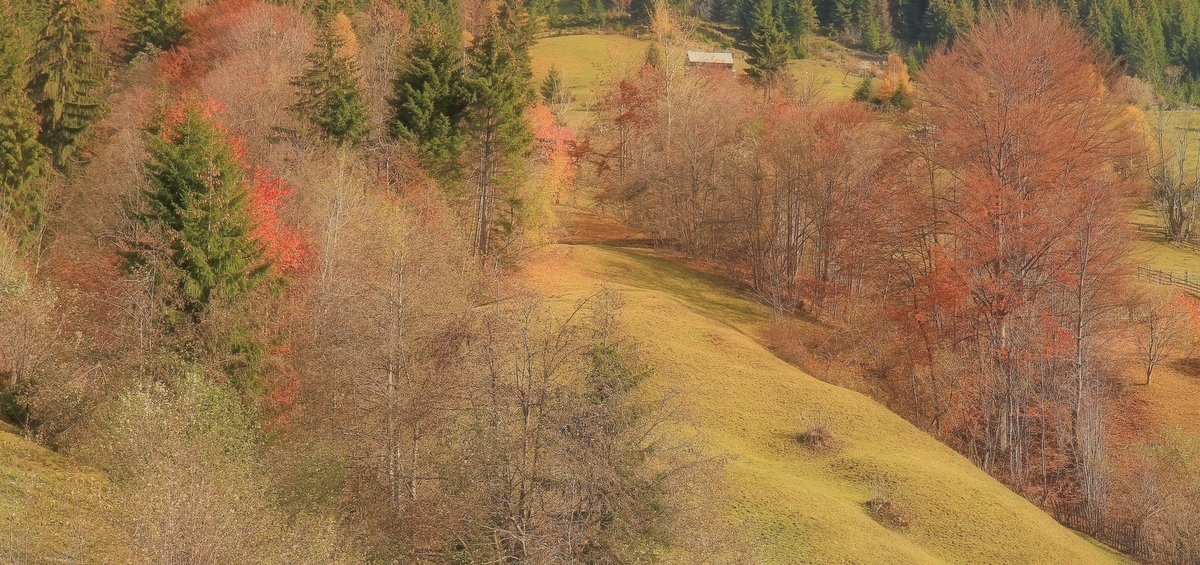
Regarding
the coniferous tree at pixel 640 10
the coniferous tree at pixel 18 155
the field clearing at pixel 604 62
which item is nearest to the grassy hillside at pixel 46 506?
the coniferous tree at pixel 18 155

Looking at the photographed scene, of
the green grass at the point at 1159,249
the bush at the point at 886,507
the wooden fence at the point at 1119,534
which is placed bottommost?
the wooden fence at the point at 1119,534

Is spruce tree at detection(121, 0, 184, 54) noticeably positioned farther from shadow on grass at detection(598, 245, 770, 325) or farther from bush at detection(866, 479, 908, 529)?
bush at detection(866, 479, 908, 529)

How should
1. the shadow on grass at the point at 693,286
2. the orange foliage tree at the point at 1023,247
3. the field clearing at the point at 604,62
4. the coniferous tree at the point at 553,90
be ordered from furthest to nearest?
the field clearing at the point at 604,62 < the coniferous tree at the point at 553,90 < the shadow on grass at the point at 693,286 < the orange foliage tree at the point at 1023,247

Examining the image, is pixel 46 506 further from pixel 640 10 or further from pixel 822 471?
pixel 640 10

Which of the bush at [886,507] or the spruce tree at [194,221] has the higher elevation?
the spruce tree at [194,221]

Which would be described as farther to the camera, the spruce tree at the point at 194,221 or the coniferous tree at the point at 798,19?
the coniferous tree at the point at 798,19

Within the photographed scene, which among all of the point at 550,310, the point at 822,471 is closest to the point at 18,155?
the point at 550,310

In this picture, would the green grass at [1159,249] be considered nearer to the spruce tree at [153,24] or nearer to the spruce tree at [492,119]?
the spruce tree at [492,119]

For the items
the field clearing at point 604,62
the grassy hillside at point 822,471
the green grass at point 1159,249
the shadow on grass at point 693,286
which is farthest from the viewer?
the field clearing at point 604,62
